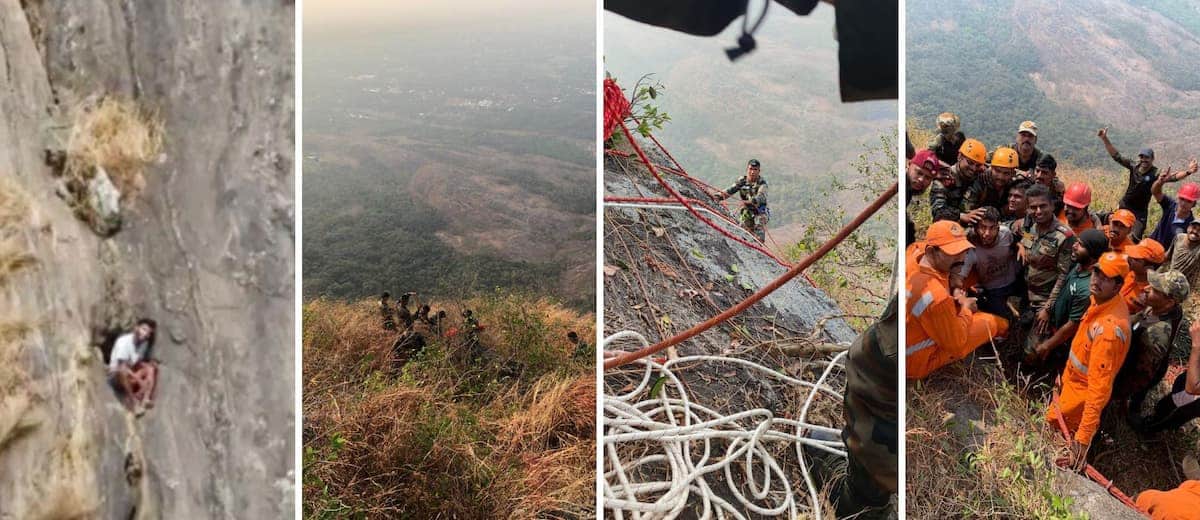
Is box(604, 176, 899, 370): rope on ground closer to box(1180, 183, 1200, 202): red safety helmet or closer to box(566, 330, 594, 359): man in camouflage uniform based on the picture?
box(566, 330, 594, 359): man in camouflage uniform

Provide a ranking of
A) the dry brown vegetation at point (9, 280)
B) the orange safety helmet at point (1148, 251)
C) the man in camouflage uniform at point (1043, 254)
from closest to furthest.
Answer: the dry brown vegetation at point (9, 280) → the orange safety helmet at point (1148, 251) → the man in camouflage uniform at point (1043, 254)

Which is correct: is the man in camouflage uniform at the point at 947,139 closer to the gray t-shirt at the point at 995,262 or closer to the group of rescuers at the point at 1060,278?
the group of rescuers at the point at 1060,278

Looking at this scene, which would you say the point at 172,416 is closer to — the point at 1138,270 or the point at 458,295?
the point at 458,295

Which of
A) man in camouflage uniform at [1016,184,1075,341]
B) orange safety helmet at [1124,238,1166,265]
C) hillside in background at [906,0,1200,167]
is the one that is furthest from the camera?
hillside in background at [906,0,1200,167]

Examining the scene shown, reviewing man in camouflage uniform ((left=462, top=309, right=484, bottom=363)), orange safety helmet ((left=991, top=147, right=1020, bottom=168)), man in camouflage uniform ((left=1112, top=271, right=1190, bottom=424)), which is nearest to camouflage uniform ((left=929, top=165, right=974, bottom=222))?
orange safety helmet ((left=991, top=147, right=1020, bottom=168))

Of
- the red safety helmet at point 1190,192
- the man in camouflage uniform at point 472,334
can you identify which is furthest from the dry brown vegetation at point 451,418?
the red safety helmet at point 1190,192

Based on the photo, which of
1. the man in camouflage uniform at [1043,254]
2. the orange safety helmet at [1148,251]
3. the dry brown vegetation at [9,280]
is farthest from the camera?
the man in camouflage uniform at [1043,254]
